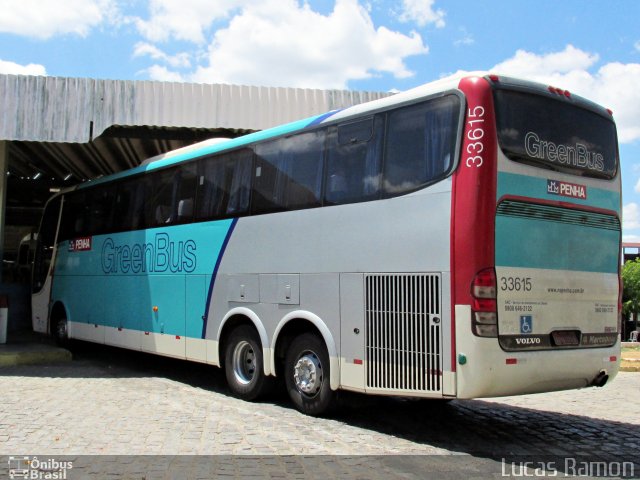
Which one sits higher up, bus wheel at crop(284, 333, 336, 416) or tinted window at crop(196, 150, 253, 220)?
tinted window at crop(196, 150, 253, 220)

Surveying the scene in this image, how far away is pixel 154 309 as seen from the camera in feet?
37.1

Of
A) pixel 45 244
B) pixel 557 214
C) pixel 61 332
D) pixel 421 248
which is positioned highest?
pixel 45 244

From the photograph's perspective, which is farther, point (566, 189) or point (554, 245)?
point (566, 189)

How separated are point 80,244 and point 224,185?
222 inches

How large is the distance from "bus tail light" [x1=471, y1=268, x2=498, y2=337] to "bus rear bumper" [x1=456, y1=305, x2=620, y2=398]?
0.06 m

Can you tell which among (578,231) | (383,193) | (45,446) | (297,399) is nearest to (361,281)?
(383,193)

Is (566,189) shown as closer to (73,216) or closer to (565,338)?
(565,338)

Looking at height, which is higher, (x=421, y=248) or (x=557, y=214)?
(x=557, y=214)

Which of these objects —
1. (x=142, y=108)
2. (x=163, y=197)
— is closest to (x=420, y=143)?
(x=163, y=197)

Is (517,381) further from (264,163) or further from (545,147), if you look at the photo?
(264,163)

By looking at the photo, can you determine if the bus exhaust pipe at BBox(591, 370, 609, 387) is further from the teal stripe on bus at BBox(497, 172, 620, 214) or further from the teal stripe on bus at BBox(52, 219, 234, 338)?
the teal stripe on bus at BBox(52, 219, 234, 338)

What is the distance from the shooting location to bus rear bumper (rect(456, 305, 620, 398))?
616cm

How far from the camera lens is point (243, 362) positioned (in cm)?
941

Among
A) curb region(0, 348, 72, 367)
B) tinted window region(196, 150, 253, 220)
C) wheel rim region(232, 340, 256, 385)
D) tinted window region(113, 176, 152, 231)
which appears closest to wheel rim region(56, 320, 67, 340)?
curb region(0, 348, 72, 367)
